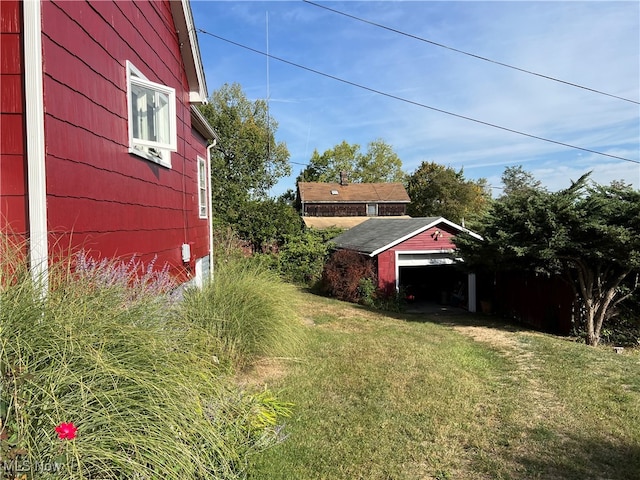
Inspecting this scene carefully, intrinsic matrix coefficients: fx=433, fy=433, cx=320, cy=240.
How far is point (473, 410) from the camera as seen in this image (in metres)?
4.82

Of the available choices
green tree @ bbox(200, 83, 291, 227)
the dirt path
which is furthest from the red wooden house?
green tree @ bbox(200, 83, 291, 227)

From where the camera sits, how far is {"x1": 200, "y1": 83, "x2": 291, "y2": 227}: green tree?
3500 cm

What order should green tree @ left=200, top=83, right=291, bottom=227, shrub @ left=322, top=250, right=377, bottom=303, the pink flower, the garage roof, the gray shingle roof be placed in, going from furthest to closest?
green tree @ left=200, top=83, right=291, bottom=227 → the gray shingle roof → the garage roof → shrub @ left=322, top=250, right=377, bottom=303 → the pink flower

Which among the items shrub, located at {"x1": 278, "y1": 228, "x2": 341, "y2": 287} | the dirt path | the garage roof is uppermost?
the garage roof

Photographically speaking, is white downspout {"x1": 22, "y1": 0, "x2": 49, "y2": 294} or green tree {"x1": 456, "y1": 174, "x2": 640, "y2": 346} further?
green tree {"x1": 456, "y1": 174, "x2": 640, "y2": 346}

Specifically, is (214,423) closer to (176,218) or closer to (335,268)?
(176,218)

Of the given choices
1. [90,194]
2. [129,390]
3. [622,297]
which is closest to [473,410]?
[129,390]

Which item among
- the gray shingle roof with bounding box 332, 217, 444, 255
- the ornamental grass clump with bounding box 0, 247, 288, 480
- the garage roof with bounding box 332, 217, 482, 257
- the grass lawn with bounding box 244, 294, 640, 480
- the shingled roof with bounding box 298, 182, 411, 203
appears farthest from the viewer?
the shingled roof with bounding box 298, 182, 411, 203

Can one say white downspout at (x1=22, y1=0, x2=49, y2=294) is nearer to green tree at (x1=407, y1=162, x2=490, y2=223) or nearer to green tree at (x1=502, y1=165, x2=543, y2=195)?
green tree at (x1=407, y1=162, x2=490, y2=223)

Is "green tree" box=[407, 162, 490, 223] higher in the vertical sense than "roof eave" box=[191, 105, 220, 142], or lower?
higher

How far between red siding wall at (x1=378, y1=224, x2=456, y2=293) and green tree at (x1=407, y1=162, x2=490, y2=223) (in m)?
26.5

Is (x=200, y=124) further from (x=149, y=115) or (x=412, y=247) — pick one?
(x=412, y=247)

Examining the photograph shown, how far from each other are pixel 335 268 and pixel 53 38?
49.4 ft

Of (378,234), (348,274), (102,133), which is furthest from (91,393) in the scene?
(378,234)
